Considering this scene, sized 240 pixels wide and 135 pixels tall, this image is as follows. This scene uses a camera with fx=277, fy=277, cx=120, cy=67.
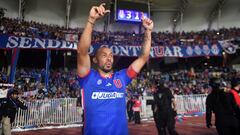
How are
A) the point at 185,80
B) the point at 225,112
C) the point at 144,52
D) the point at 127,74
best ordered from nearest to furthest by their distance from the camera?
the point at 127,74 → the point at 144,52 → the point at 225,112 → the point at 185,80

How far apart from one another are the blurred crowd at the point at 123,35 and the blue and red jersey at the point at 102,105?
2043 centimetres

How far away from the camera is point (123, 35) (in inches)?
1240

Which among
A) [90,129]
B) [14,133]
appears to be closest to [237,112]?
[90,129]

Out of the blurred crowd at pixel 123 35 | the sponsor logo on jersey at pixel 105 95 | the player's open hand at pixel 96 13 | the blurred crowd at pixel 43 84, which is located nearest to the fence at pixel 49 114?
the blurred crowd at pixel 43 84

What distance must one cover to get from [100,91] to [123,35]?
2866 cm

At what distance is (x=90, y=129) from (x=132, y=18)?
28.2m

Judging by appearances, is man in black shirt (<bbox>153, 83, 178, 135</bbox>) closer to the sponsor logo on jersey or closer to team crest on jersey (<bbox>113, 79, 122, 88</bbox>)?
team crest on jersey (<bbox>113, 79, 122, 88</bbox>)

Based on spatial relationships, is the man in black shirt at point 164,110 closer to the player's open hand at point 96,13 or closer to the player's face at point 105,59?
the player's face at point 105,59

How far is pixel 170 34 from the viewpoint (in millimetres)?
33344

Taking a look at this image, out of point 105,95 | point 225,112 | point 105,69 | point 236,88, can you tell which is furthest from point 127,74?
point 236,88

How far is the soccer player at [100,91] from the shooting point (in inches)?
117

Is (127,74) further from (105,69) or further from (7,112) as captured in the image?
(7,112)

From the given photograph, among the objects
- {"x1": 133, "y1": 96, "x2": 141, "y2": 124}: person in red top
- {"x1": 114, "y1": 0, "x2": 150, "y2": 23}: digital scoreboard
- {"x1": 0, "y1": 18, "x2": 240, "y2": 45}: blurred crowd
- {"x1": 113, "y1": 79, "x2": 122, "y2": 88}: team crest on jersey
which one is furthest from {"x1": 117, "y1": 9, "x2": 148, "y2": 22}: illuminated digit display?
{"x1": 113, "y1": 79, "x2": 122, "y2": 88}: team crest on jersey

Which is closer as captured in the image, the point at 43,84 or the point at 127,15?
the point at 43,84
